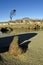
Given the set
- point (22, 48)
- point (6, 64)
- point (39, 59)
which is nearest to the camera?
point (6, 64)

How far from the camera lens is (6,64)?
8445mm

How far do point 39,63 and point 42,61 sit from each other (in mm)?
393

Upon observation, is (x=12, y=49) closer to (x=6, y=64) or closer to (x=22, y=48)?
(x=22, y=48)

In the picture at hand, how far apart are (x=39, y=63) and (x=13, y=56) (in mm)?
1558

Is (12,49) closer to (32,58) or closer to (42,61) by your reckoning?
(32,58)

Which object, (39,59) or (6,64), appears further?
(39,59)

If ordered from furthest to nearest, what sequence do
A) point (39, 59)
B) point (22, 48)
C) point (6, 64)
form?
Result: point (22, 48) < point (39, 59) < point (6, 64)

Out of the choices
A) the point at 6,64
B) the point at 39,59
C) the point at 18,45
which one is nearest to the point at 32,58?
the point at 39,59

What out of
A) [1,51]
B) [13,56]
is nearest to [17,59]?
[13,56]

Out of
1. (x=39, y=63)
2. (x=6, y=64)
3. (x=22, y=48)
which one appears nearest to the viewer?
(x=6, y=64)

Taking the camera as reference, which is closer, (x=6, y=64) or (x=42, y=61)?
(x=6, y=64)

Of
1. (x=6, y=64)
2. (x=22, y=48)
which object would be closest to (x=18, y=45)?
(x=22, y=48)

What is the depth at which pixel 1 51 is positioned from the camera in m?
10.7

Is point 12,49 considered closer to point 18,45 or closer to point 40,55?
point 18,45
